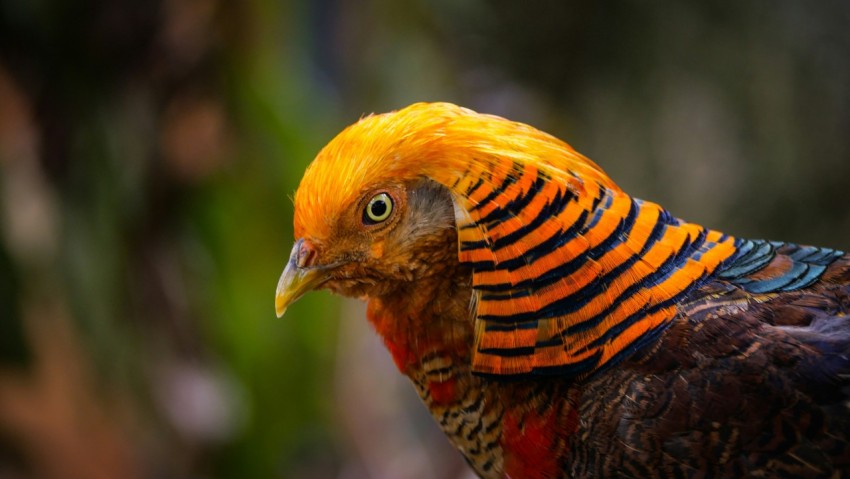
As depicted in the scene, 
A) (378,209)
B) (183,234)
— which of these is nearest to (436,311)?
(378,209)

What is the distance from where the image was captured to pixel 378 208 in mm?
1484

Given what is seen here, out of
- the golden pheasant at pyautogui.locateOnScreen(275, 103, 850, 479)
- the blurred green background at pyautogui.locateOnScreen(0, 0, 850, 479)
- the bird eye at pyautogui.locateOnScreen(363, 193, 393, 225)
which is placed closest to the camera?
the golden pheasant at pyautogui.locateOnScreen(275, 103, 850, 479)

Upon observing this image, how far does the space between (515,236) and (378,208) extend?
261mm

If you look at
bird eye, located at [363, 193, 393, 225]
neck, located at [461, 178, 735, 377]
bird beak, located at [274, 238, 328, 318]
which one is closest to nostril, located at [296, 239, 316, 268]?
bird beak, located at [274, 238, 328, 318]

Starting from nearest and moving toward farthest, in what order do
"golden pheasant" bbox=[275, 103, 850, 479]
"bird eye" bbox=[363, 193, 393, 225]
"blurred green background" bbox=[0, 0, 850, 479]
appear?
"golden pheasant" bbox=[275, 103, 850, 479] → "bird eye" bbox=[363, 193, 393, 225] → "blurred green background" bbox=[0, 0, 850, 479]

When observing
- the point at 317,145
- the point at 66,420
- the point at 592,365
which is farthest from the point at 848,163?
the point at 66,420

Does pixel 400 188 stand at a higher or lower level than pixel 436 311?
higher

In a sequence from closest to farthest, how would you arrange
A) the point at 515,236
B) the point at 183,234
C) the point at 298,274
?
the point at 515,236, the point at 298,274, the point at 183,234

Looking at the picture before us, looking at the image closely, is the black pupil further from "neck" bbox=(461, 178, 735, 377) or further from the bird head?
"neck" bbox=(461, 178, 735, 377)

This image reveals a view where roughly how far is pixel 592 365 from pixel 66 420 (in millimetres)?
2571

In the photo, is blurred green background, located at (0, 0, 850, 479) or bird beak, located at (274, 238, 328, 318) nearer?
bird beak, located at (274, 238, 328, 318)

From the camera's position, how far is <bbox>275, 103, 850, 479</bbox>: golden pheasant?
135 cm

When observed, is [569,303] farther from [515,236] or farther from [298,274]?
[298,274]

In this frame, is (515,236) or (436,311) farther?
(436,311)
